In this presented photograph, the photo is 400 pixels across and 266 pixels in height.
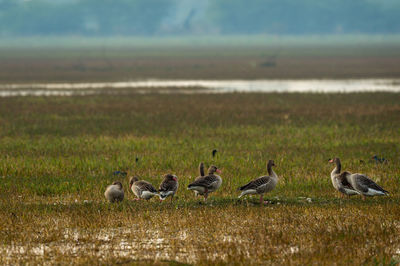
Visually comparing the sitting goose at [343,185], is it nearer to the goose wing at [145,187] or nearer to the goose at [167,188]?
the goose at [167,188]

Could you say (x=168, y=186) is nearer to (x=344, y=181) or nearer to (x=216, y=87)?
(x=344, y=181)

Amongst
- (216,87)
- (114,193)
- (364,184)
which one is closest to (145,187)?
(114,193)

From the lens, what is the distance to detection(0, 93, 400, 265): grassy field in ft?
45.1

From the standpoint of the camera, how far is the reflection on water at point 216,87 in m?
61.7

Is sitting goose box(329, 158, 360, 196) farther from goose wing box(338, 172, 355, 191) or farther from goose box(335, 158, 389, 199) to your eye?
goose box(335, 158, 389, 199)

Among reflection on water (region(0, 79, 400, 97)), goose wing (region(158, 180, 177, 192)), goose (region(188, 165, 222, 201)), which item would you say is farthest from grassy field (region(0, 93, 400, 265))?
reflection on water (region(0, 79, 400, 97))

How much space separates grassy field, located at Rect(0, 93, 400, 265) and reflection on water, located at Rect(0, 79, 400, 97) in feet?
57.4

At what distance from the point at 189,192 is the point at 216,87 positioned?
49.8 metres

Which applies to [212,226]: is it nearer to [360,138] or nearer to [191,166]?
[191,166]

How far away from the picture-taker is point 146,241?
14523mm

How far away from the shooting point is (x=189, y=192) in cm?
1977

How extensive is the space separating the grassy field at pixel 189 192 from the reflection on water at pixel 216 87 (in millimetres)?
17508

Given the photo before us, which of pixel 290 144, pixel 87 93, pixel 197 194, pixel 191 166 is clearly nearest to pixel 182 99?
pixel 87 93

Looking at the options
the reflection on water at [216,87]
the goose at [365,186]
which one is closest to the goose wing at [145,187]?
the goose at [365,186]
